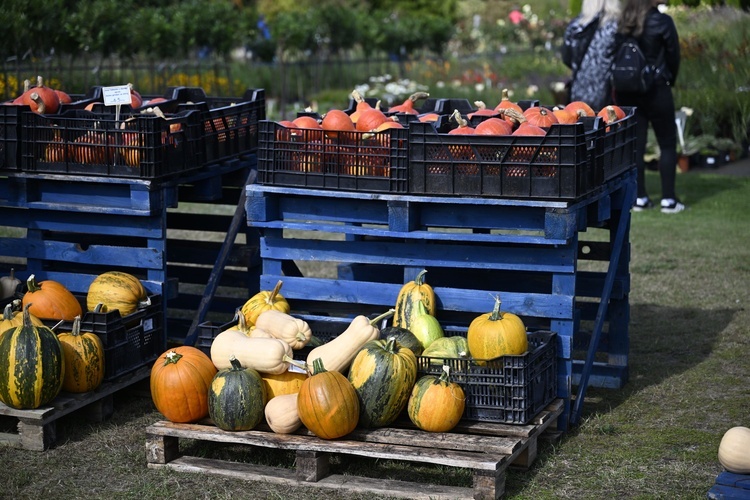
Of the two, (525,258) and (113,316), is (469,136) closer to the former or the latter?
(525,258)

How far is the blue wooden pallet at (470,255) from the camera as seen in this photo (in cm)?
511

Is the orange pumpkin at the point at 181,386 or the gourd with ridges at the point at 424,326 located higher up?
the gourd with ridges at the point at 424,326

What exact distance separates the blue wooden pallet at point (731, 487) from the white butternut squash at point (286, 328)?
6.52 feet

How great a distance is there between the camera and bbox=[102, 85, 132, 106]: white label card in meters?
6.25

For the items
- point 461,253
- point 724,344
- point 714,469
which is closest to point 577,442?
point 714,469

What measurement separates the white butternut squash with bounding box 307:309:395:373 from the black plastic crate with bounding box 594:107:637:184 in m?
1.42

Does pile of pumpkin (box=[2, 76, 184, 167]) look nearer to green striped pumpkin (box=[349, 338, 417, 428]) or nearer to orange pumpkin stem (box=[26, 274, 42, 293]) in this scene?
orange pumpkin stem (box=[26, 274, 42, 293])

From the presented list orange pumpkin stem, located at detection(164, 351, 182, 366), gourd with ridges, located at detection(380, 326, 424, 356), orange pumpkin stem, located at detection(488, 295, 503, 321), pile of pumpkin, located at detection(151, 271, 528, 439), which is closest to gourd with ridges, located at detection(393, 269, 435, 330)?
pile of pumpkin, located at detection(151, 271, 528, 439)

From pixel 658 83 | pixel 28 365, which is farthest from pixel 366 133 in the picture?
pixel 658 83

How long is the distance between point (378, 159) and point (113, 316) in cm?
163

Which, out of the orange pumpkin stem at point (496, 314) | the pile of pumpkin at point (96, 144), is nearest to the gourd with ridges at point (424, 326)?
the orange pumpkin stem at point (496, 314)

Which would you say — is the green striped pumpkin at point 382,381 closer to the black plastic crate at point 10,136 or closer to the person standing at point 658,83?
the black plastic crate at point 10,136

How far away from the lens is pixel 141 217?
609cm

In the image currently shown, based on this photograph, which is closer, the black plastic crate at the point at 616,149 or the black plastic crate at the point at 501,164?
the black plastic crate at the point at 501,164
